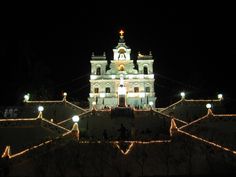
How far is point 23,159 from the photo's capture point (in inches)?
1082

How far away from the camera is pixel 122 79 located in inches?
2127

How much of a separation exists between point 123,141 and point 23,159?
7162 millimetres

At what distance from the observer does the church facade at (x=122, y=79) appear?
5488cm

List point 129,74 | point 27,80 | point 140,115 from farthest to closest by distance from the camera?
point 129,74 → point 27,80 → point 140,115

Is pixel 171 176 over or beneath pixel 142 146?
beneath

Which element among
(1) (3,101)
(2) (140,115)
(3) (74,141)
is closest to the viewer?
(3) (74,141)

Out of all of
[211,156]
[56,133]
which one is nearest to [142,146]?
[211,156]

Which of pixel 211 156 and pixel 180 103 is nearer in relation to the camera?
pixel 211 156

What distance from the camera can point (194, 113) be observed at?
44.5 m

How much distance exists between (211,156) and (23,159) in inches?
506

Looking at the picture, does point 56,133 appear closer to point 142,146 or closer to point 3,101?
point 142,146

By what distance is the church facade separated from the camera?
180 ft

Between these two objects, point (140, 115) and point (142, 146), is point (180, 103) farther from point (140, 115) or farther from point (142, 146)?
point (142, 146)

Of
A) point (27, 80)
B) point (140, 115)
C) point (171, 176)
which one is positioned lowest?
point (171, 176)
